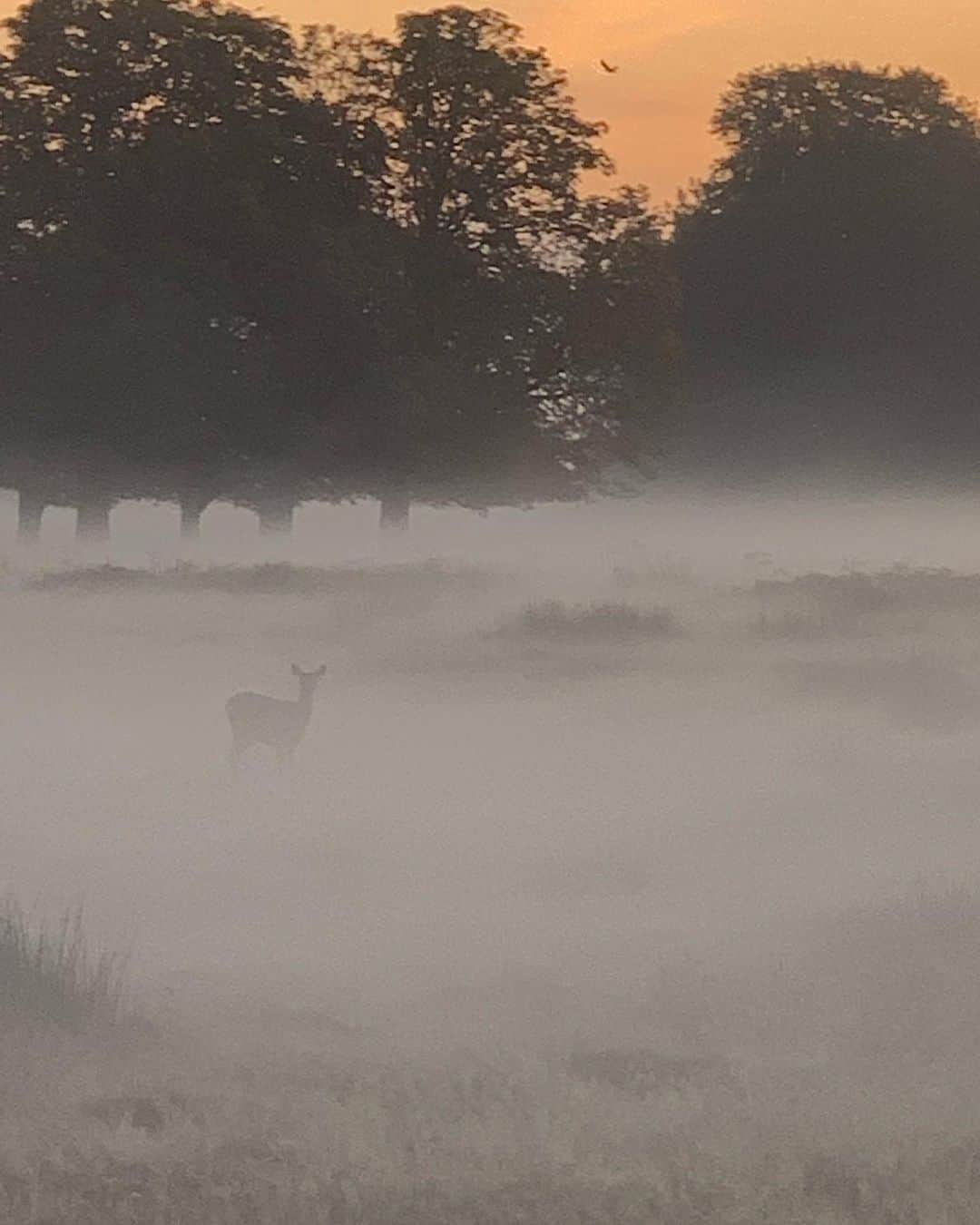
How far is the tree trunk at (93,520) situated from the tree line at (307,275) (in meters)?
0.07

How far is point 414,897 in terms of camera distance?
15.3m

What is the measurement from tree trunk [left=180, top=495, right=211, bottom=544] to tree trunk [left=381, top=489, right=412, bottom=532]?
10.8ft

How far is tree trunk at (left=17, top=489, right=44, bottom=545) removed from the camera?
1738 inches

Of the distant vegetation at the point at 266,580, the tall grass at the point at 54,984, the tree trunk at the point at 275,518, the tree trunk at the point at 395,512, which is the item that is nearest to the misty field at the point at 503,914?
the tall grass at the point at 54,984

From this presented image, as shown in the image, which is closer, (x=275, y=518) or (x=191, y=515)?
(x=191, y=515)

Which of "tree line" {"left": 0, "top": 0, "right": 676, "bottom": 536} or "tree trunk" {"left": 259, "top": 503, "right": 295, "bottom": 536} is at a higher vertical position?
"tree line" {"left": 0, "top": 0, "right": 676, "bottom": 536}

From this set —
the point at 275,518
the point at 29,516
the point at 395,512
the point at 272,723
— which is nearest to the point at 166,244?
the point at 275,518

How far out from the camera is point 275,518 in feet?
145

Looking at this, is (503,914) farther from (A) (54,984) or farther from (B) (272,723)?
(B) (272,723)

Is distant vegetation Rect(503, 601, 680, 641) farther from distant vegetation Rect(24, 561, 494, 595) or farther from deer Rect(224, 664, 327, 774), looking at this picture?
deer Rect(224, 664, 327, 774)

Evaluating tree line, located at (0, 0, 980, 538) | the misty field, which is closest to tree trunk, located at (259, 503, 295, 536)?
tree line, located at (0, 0, 980, 538)

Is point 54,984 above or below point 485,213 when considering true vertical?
below

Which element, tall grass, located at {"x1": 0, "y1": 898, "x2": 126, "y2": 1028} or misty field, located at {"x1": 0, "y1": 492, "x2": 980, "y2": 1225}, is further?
tall grass, located at {"x1": 0, "y1": 898, "x2": 126, "y2": 1028}

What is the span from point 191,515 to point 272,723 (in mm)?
22798
